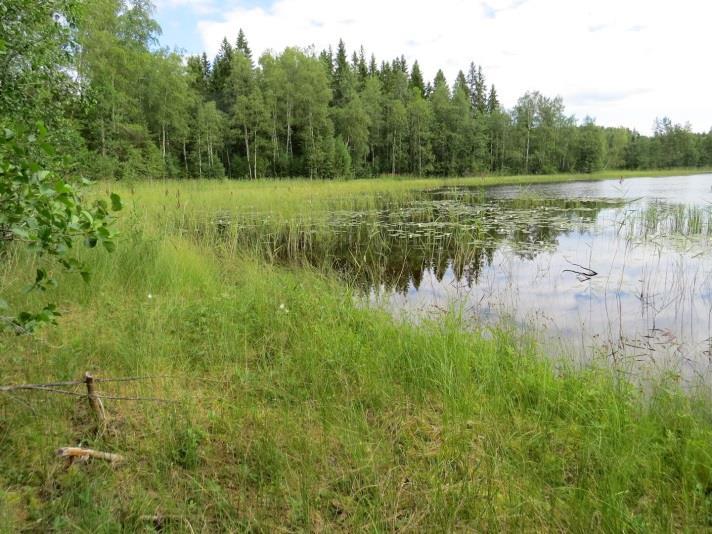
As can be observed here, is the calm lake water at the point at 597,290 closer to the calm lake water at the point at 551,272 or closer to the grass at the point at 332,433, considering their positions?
the calm lake water at the point at 551,272

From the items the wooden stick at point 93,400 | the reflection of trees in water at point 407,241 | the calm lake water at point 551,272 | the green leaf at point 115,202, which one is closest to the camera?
the green leaf at point 115,202

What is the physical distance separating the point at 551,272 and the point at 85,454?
249 inches

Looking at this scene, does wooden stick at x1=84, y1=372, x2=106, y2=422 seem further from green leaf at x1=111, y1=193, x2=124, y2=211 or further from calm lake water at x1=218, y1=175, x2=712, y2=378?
calm lake water at x1=218, y1=175, x2=712, y2=378

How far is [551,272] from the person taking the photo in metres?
6.43

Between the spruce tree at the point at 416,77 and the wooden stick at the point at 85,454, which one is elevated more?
the spruce tree at the point at 416,77

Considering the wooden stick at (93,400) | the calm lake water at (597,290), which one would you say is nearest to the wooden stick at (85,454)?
the wooden stick at (93,400)

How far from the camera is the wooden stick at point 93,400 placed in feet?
6.50

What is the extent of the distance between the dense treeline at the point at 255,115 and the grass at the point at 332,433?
1485 mm

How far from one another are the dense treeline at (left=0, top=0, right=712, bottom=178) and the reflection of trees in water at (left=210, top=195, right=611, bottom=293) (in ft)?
12.2

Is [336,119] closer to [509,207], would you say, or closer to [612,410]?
[509,207]

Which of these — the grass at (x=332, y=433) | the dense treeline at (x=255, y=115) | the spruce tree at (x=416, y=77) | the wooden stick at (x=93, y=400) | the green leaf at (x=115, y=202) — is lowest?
the grass at (x=332, y=433)

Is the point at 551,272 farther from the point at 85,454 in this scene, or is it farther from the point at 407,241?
the point at 85,454

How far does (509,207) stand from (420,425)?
13.8 metres

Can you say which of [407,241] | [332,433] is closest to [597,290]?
[407,241]
